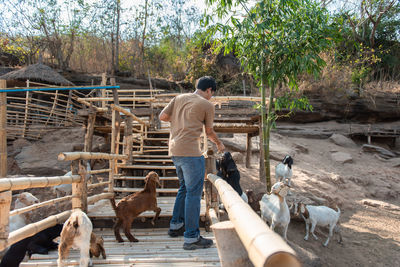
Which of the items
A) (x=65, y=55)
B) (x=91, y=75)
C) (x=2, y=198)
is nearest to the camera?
(x=2, y=198)

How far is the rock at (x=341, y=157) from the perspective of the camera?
35.7 feet

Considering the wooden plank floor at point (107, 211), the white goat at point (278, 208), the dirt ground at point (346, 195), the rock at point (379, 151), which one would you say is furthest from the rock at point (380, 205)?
the wooden plank floor at point (107, 211)

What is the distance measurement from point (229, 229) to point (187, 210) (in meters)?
1.23

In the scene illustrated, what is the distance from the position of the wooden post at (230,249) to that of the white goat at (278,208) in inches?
108

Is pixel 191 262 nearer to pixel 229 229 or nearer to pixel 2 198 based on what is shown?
pixel 229 229

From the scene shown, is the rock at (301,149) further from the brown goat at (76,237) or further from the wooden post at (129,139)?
the brown goat at (76,237)

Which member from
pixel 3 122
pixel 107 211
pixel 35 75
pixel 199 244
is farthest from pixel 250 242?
pixel 35 75

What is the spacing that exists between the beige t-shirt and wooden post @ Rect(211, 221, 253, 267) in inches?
46.2

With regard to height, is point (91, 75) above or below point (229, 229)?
above

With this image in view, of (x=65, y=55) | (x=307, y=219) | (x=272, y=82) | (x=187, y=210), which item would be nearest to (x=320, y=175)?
(x=307, y=219)

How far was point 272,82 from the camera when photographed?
530 cm

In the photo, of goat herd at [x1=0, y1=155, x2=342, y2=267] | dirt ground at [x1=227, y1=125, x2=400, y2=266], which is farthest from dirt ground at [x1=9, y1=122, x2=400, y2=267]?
goat herd at [x1=0, y1=155, x2=342, y2=267]

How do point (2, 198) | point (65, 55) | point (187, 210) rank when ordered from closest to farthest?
point (2, 198), point (187, 210), point (65, 55)

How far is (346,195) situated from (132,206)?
24.4ft
